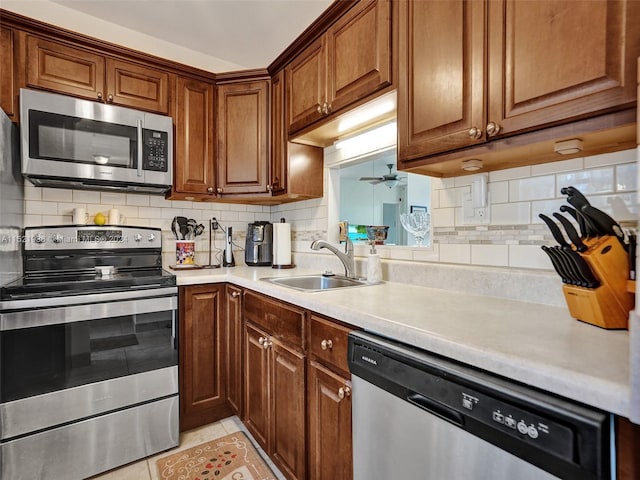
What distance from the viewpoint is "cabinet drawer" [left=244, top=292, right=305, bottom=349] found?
1355 millimetres

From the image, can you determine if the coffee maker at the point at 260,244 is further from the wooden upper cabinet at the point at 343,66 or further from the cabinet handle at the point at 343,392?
the cabinet handle at the point at 343,392

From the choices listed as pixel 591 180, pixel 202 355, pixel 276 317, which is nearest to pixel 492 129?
pixel 591 180

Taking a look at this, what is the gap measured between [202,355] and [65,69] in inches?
72.3

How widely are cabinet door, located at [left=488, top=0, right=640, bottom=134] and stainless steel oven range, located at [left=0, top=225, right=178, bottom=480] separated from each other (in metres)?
1.75

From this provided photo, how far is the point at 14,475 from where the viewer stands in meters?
1.46

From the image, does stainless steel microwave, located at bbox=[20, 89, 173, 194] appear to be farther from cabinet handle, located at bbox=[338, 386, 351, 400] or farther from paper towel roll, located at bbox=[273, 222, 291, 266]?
cabinet handle, located at bbox=[338, 386, 351, 400]

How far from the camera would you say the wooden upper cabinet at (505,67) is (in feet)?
2.54

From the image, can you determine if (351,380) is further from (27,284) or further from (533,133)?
(27,284)

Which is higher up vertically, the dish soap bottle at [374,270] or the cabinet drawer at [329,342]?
the dish soap bottle at [374,270]

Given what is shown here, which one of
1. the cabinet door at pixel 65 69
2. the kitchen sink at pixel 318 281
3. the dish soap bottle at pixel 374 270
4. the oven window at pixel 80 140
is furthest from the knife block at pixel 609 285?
the cabinet door at pixel 65 69

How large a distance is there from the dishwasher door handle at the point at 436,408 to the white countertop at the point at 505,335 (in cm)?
12

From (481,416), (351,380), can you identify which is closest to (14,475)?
(351,380)

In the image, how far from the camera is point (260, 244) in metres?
2.49

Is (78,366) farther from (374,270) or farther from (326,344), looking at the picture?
(374,270)
